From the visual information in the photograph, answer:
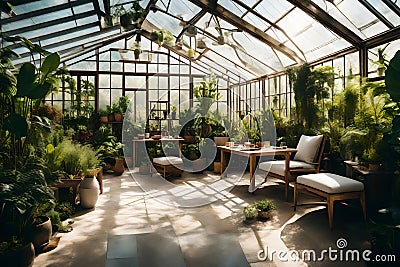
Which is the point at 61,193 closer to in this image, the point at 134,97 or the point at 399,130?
the point at 399,130

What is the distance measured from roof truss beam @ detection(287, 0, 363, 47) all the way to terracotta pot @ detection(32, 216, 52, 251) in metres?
5.09

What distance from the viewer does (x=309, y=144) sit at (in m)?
5.41

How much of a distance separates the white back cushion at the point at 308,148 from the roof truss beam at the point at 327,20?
6.61 feet

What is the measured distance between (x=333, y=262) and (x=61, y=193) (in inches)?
134

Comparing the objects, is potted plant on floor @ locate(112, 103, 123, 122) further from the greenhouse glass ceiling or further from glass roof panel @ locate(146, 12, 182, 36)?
glass roof panel @ locate(146, 12, 182, 36)

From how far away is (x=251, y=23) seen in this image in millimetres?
7488

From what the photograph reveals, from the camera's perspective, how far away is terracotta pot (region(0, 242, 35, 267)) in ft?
8.04

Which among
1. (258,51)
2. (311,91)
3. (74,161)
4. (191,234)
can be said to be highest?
(258,51)

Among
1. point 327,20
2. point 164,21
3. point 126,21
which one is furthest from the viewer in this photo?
point 164,21

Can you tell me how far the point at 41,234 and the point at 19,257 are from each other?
1.67 feet

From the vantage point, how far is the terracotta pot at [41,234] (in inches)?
117

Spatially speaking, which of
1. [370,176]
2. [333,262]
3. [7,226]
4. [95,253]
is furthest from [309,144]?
[7,226]

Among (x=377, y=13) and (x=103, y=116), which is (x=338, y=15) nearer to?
(x=377, y=13)

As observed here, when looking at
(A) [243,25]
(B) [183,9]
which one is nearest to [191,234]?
(A) [243,25]
